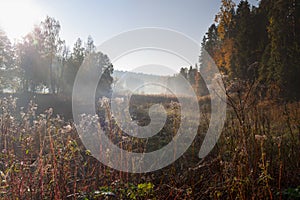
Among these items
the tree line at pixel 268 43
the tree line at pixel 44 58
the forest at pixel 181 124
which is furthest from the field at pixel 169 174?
the tree line at pixel 44 58

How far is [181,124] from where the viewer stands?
5.45 meters

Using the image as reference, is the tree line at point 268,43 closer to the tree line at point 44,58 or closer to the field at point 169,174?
the field at point 169,174

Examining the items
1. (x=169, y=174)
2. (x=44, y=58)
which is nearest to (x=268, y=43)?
(x=169, y=174)

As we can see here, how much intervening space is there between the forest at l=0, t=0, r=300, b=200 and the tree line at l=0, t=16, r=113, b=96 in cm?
11

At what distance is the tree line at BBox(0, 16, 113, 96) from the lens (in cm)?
2517

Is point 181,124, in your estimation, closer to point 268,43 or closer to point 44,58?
point 268,43

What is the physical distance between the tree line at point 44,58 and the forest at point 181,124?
0.11 metres

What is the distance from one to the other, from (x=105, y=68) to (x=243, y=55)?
44.4 ft

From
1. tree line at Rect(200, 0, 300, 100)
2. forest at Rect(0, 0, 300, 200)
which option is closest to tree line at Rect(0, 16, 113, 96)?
forest at Rect(0, 0, 300, 200)

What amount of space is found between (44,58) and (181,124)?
25430 millimetres

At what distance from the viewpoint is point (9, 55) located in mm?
26812

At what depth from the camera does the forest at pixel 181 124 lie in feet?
A: 6.68

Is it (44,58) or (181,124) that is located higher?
(44,58)

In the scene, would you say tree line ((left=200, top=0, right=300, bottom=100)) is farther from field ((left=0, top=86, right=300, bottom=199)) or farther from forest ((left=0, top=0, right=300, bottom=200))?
field ((left=0, top=86, right=300, bottom=199))
